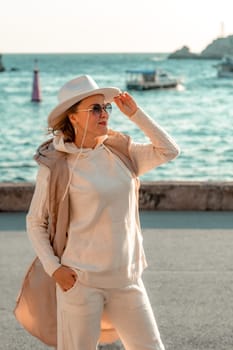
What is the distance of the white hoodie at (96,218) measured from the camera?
380cm

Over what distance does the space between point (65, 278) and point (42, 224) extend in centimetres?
27

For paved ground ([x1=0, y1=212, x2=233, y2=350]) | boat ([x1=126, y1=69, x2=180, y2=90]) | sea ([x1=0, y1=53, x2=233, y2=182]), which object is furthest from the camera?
boat ([x1=126, y1=69, x2=180, y2=90])

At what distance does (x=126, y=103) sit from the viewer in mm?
3992

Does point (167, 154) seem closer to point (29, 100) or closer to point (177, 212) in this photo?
point (177, 212)

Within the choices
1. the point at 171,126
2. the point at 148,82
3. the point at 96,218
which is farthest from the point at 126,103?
the point at 148,82

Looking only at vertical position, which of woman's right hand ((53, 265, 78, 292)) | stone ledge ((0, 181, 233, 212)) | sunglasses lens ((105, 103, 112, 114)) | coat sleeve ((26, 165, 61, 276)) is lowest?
stone ledge ((0, 181, 233, 212))

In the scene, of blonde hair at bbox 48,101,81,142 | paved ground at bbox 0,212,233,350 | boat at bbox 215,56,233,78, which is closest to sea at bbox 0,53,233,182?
blonde hair at bbox 48,101,81,142

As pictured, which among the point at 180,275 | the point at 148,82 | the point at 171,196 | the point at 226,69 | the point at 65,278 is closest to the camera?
the point at 65,278

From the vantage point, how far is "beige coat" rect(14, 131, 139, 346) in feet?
12.5

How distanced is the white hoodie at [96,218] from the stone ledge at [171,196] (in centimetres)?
498

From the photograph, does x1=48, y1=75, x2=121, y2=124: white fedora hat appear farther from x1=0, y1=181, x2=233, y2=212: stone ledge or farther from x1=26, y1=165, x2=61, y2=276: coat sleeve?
x1=0, y1=181, x2=233, y2=212: stone ledge

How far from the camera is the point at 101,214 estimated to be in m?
3.81

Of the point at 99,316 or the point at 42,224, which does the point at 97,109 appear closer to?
the point at 42,224

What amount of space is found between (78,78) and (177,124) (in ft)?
171
